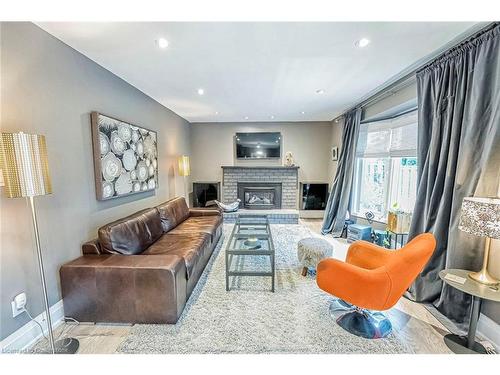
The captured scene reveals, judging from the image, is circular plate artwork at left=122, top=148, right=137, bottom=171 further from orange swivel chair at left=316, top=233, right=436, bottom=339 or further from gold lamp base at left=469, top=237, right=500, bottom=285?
gold lamp base at left=469, top=237, right=500, bottom=285

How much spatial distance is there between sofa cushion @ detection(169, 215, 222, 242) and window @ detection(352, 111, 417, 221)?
2.76 metres

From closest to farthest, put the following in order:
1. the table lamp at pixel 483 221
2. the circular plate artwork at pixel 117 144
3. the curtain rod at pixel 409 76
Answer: the table lamp at pixel 483 221
the curtain rod at pixel 409 76
the circular plate artwork at pixel 117 144

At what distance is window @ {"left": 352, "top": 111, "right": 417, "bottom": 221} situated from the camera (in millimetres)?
3131

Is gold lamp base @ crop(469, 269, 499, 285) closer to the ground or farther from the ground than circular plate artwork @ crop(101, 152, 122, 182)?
closer to the ground

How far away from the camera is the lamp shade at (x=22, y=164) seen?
1.20 meters

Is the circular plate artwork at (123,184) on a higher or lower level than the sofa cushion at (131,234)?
higher

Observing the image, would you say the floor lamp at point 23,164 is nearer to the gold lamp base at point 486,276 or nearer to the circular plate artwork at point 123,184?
the circular plate artwork at point 123,184

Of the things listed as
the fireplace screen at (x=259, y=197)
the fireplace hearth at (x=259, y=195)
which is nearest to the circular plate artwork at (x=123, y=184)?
the fireplace hearth at (x=259, y=195)

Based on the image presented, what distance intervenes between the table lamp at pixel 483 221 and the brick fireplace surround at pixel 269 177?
12.9ft

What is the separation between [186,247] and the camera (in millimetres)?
2396

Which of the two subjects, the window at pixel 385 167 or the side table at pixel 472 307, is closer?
the side table at pixel 472 307

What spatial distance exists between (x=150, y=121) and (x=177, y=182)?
1550 mm

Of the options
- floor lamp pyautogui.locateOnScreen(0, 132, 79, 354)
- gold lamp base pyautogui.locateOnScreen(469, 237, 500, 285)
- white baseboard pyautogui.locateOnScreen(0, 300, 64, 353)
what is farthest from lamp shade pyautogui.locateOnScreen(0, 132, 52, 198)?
gold lamp base pyautogui.locateOnScreen(469, 237, 500, 285)
